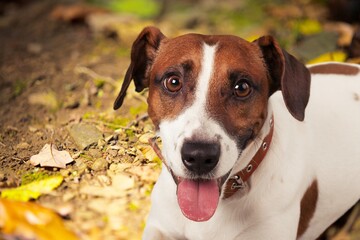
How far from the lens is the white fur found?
267cm

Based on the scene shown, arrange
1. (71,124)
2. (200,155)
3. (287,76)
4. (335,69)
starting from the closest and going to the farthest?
(200,155)
(287,76)
(71,124)
(335,69)

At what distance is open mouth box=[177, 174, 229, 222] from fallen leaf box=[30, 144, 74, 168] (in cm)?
54

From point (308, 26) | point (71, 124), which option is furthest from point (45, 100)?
point (308, 26)

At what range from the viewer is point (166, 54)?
2.84 metres

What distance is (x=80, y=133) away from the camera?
9.70ft

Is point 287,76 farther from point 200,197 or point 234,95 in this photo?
point 200,197

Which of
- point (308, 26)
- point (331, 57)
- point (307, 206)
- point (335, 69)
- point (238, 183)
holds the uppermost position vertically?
point (335, 69)

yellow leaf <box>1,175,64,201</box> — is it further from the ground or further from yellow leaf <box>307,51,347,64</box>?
yellow leaf <box>307,51,347,64</box>

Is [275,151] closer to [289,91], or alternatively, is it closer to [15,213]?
[289,91]

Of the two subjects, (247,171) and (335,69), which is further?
(335,69)

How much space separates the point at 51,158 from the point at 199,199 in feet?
2.22

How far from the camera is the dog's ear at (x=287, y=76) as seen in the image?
2.74 metres

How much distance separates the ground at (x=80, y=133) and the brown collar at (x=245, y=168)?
0.10 m

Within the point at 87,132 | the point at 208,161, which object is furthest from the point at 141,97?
the point at 208,161
